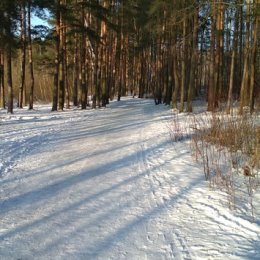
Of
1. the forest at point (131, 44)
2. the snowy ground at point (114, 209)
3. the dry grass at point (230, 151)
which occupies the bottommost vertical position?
the snowy ground at point (114, 209)

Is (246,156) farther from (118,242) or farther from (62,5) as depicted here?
(62,5)

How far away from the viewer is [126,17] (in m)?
34.0

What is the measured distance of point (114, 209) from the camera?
17.5 ft

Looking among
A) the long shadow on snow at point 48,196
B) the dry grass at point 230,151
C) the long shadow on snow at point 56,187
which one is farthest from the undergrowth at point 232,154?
the long shadow on snow at point 56,187

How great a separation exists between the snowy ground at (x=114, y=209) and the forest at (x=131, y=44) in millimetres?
4469

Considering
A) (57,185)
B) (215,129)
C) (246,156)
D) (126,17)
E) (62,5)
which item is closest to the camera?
(57,185)

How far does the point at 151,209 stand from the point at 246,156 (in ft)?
11.9

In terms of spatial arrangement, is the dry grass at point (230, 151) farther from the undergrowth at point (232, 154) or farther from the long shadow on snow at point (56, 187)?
the long shadow on snow at point (56, 187)

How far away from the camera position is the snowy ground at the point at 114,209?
4.15m

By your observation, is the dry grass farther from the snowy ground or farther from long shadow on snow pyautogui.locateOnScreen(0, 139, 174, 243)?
long shadow on snow pyautogui.locateOnScreen(0, 139, 174, 243)

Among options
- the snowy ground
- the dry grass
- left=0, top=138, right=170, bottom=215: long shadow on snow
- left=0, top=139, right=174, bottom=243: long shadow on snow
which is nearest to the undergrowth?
the dry grass

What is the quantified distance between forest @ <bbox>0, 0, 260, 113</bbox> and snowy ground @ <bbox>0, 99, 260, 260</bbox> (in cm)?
447

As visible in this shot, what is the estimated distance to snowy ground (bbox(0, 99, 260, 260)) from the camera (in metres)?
4.15

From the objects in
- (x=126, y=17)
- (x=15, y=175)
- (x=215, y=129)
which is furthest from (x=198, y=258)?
(x=126, y=17)
